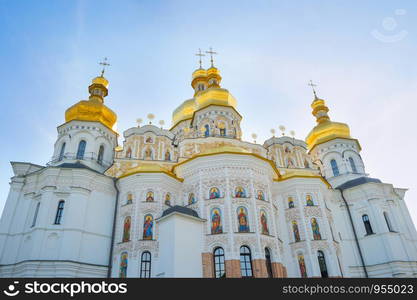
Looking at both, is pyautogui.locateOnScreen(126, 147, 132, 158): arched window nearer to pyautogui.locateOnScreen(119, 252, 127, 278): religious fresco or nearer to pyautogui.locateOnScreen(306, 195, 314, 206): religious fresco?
pyautogui.locateOnScreen(119, 252, 127, 278): religious fresco

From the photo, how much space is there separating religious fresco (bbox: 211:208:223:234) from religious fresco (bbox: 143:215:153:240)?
3.35m

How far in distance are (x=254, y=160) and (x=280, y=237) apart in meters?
4.74

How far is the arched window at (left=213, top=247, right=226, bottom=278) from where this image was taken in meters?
14.6

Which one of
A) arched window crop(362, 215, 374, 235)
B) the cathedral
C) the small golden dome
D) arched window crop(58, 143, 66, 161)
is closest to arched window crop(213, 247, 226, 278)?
the cathedral

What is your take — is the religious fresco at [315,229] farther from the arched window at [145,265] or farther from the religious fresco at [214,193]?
the arched window at [145,265]

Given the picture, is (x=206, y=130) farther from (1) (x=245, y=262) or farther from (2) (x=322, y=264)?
(2) (x=322, y=264)

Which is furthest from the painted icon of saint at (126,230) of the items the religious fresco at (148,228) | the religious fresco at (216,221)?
the religious fresco at (216,221)

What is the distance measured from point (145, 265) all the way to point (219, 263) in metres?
3.78

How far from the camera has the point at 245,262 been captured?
1491 cm

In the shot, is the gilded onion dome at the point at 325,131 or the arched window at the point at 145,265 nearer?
the arched window at the point at 145,265

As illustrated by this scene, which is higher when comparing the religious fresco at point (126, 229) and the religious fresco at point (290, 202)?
the religious fresco at point (290, 202)

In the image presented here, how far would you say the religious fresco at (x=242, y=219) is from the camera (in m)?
15.6

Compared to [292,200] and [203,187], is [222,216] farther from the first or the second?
[292,200]

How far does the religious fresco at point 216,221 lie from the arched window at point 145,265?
3555 mm
